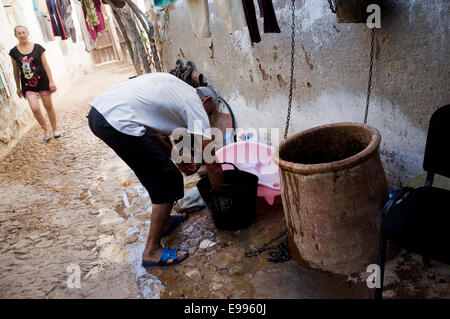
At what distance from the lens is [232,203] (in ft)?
8.80

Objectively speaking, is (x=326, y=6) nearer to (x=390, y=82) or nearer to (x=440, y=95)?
(x=390, y=82)

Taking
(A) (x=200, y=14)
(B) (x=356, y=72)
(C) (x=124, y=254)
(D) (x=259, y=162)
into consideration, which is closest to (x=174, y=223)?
(C) (x=124, y=254)

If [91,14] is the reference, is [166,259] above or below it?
below

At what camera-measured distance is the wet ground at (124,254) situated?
2.12 meters

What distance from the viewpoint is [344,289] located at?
6.75ft

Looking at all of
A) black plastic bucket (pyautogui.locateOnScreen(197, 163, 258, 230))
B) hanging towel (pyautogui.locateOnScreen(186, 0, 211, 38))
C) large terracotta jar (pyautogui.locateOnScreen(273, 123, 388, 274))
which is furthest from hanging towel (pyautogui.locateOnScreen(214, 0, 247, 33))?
black plastic bucket (pyautogui.locateOnScreen(197, 163, 258, 230))

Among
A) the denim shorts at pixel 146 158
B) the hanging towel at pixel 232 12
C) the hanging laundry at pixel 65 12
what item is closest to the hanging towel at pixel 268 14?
the hanging towel at pixel 232 12

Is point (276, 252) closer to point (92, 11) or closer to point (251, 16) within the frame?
point (251, 16)

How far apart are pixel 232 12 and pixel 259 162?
5.10ft

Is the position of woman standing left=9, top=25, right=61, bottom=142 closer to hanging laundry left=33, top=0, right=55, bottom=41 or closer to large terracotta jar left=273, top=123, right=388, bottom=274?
large terracotta jar left=273, top=123, right=388, bottom=274

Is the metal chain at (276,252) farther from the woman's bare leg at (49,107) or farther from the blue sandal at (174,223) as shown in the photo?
the woman's bare leg at (49,107)

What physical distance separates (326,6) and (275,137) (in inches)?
58.3

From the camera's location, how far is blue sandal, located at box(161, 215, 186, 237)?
3.02m

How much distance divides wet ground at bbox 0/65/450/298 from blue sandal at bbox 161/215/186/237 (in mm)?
53
